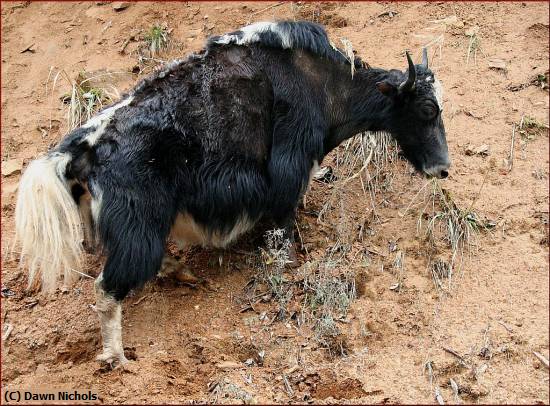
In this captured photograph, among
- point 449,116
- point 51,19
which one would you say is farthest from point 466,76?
point 51,19

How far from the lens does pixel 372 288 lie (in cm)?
473

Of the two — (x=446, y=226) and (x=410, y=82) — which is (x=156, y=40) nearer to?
(x=410, y=82)

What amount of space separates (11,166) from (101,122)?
200 cm

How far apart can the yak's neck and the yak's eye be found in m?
0.24

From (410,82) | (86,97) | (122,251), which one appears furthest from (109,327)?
(410,82)

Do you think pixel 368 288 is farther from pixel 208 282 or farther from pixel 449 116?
pixel 449 116

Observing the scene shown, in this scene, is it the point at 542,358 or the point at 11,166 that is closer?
the point at 542,358

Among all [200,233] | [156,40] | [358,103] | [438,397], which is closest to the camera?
[438,397]

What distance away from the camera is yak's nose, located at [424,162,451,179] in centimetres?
491

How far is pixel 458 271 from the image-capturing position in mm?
4730

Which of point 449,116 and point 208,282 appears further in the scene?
point 449,116

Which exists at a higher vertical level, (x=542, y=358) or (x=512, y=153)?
(x=512, y=153)

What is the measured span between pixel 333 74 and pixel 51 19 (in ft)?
12.0

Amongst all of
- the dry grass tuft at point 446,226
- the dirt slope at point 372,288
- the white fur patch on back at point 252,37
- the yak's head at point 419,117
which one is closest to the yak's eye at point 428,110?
the yak's head at point 419,117
